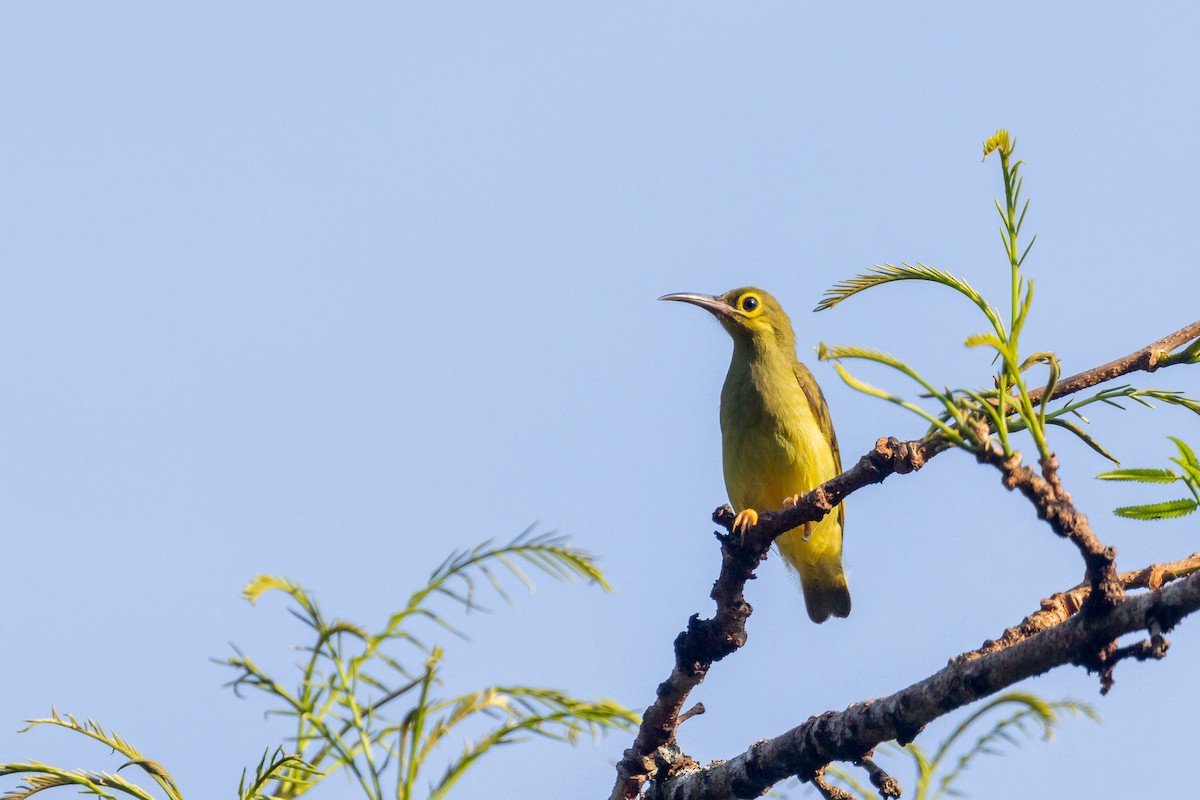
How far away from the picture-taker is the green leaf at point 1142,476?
317 cm

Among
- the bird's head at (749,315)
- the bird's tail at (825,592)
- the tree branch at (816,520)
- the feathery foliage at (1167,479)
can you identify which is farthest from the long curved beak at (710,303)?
the feathery foliage at (1167,479)

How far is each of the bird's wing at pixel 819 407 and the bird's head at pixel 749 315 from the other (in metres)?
0.30

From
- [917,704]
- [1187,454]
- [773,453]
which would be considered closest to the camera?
[1187,454]

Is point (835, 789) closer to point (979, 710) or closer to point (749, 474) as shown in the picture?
point (979, 710)

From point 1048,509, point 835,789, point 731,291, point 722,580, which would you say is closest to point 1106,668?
point 1048,509

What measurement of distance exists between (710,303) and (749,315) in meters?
0.32

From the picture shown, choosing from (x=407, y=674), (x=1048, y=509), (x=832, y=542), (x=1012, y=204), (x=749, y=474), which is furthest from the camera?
(x=832, y=542)

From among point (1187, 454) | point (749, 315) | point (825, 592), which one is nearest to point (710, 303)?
point (749, 315)

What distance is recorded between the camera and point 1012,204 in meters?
3.42

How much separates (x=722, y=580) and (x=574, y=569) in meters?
2.23

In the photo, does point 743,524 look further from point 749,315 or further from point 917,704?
point 749,315

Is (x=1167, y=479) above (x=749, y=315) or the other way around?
the other way around

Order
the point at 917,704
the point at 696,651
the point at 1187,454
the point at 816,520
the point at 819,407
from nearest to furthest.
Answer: the point at 1187,454 < the point at 917,704 < the point at 816,520 < the point at 696,651 < the point at 819,407

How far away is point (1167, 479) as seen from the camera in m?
3.18
